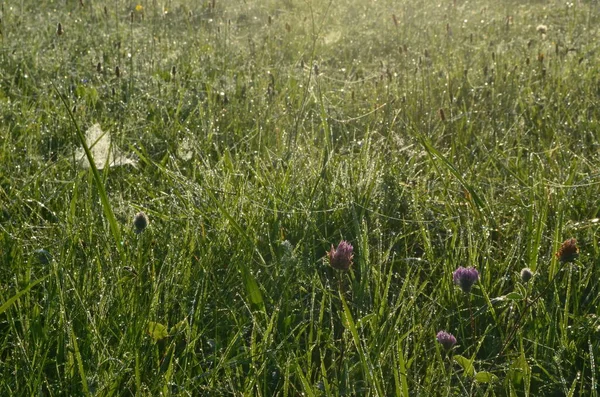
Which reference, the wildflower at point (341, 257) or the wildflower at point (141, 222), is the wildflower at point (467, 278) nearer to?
the wildflower at point (341, 257)

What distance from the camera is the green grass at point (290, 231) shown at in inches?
54.3

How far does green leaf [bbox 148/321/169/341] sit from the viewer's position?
142 cm

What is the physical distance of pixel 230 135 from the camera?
265 cm

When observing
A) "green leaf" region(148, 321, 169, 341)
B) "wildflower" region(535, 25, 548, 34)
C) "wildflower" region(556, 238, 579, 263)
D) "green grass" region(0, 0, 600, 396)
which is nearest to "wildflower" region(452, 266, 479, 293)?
"green grass" region(0, 0, 600, 396)

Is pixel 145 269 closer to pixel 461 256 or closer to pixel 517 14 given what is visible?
pixel 461 256

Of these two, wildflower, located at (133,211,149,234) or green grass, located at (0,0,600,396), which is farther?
wildflower, located at (133,211,149,234)

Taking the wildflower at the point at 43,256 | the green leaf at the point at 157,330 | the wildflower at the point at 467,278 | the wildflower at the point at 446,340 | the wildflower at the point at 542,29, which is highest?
the wildflower at the point at 43,256

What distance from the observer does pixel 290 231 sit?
6.16ft

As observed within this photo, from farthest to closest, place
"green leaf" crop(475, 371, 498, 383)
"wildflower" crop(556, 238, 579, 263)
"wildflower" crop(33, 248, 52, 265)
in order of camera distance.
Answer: "wildflower" crop(33, 248, 52, 265) < "wildflower" crop(556, 238, 579, 263) < "green leaf" crop(475, 371, 498, 383)

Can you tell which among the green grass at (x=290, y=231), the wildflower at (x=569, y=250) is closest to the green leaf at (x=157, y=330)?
the green grass at (x=290, y=231)

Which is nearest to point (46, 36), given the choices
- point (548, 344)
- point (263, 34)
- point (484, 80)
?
point (263, 34)

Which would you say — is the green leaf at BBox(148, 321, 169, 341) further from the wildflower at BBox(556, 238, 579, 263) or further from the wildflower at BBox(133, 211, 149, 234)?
the wildflower at BBox(556, 238, 579, 263)

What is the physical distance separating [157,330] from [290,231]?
0.53 metres

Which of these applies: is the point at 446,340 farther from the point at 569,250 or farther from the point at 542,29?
the point at 542,29
